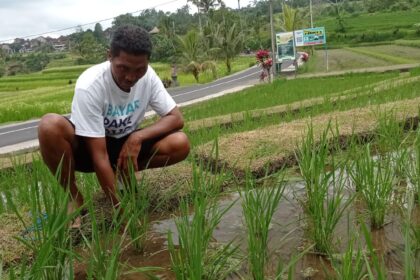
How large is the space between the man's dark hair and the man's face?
0.06 ft

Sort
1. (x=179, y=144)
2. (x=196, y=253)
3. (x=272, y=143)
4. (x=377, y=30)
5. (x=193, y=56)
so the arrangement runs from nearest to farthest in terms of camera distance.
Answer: (x=196, y=253) → (x=179, y=144) → (x=272, y=143) → (x=193, y=56) → (x=377, y=30)

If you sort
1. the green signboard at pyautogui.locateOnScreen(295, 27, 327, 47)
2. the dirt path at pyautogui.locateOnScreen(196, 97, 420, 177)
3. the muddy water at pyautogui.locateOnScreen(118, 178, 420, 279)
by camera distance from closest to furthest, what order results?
the muddy water at pyautogui.locateOnScreen(118, 178, 420, 279), the dirt path at pyautogui.locateOnScreen(196, 97, 420, 177), the green signboard at pyautogui.locateOnScreen(295, 27, 327, 47)

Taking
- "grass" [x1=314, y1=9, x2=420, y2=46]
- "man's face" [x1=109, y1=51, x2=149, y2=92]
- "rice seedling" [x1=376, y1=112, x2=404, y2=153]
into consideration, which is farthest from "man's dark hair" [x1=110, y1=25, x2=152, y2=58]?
"grass" [x1=314, y1=9, x2=420, y2=46]

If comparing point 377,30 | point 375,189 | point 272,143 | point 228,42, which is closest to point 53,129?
point 375,189

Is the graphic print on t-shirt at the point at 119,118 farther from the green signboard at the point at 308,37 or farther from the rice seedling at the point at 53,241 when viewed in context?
the green signboard at the point at 308,37

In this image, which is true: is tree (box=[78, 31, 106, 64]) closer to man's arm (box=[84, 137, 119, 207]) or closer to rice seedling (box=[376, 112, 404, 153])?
rice seedling (box=[376, 112, 404, 153])

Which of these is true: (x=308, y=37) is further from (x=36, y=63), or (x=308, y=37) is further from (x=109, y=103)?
(x=36, y=63)

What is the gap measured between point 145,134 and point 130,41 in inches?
18.2

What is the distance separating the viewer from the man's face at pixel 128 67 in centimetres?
183

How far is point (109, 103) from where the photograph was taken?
80.4 inches

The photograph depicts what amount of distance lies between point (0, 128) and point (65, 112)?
1782 millimetres

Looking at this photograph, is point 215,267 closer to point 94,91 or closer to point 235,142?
point 94,91

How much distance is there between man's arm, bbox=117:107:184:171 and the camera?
6.52 feet

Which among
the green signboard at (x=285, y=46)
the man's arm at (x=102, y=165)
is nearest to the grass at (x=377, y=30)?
the green signboard at (x=285, y=46)
